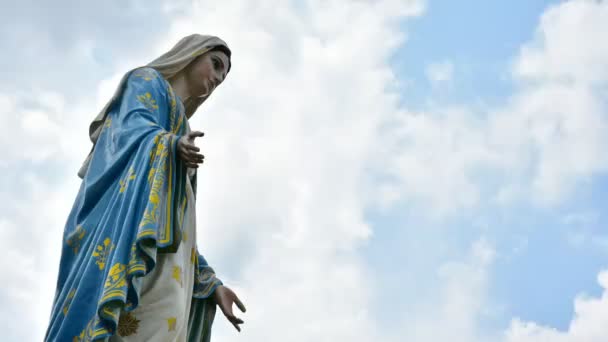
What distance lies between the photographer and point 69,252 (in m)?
5.99

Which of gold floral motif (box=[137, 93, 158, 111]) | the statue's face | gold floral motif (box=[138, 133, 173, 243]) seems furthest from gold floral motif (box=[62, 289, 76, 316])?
the statue's face

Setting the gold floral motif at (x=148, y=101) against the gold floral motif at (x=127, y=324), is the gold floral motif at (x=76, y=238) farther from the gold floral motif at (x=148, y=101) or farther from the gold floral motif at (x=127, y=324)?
the gold floral motif at (x=148, y=101)

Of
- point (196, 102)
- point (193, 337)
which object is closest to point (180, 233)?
point (193, 337)

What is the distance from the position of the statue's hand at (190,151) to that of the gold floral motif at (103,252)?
2.55ft

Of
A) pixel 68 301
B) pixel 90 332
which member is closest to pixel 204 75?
pixel 68 301

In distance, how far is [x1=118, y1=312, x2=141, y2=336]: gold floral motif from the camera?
539cm

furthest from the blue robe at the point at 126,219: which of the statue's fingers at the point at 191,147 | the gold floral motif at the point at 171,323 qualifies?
the gold floral motif at the point at 171,323

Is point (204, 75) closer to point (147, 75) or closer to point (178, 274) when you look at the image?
point (147, 75)

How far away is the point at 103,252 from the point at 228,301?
1.52 meters

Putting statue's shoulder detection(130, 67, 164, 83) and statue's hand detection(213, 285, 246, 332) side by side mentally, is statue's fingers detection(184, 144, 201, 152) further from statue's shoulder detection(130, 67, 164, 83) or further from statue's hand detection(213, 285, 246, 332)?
statue's hand detection(213, 285, 246, 332)

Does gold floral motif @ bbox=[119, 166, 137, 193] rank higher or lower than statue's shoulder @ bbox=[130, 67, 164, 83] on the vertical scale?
lower

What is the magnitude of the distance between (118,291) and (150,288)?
1.89ft

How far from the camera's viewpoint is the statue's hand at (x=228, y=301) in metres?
6.73

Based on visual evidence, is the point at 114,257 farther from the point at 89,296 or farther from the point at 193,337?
the point at 193,337
